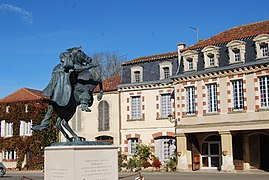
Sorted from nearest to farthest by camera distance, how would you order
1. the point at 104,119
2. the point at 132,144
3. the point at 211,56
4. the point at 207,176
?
the point at 207,176
the point at 211,56
the point at 132,144
the point at 104,119

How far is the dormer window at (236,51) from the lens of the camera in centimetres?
2292

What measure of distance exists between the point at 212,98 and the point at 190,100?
1.51m

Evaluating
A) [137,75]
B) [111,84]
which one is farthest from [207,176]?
[111,84]

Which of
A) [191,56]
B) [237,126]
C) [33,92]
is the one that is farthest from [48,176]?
[33,92]

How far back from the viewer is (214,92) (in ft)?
78.7

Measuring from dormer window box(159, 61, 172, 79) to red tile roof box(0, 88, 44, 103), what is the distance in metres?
11.7

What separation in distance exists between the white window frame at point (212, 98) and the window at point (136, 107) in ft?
19.2

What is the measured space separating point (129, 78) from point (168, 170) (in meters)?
7.23

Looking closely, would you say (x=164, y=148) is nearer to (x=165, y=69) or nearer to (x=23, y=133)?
(x=165, y=69)

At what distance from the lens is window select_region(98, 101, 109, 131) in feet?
97.5

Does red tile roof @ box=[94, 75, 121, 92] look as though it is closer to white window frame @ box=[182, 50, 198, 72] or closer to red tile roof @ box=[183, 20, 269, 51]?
white window frame @ box=[182, 50, 198, 72]

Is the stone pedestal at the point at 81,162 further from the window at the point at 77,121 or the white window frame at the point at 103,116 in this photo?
the window at the point at 77,121

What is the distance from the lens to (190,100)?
81.9ft

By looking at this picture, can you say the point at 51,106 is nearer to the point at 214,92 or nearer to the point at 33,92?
the point at 214,92
